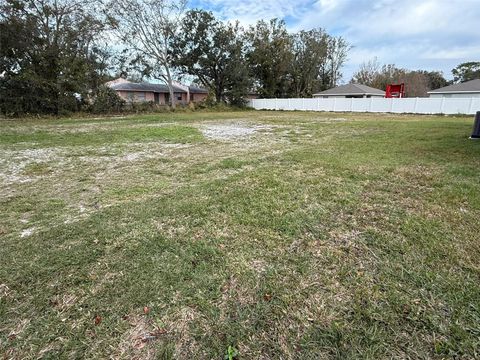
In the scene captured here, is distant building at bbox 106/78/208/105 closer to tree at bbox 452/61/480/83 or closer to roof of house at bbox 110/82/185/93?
roof of house at bbox 110/82/185/93

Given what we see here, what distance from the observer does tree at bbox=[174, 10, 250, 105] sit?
25547 mm

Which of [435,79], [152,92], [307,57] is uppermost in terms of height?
[307,57]

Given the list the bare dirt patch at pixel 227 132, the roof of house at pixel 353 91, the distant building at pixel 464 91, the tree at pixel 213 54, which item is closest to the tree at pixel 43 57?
the tree at pixel 213 54

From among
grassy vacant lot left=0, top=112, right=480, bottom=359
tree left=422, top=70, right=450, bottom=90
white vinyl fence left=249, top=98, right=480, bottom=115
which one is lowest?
grassy vacant lot left=0, top=112, right=480, bottom=359

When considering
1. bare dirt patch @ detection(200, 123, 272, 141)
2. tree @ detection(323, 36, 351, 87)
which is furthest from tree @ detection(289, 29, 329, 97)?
bare dirt patch @ detection(200, 123, 272, 141)

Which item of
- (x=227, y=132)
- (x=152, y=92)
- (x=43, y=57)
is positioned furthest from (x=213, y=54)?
(x=227, y=132)

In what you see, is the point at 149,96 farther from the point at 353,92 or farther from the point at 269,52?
the point at 353,92

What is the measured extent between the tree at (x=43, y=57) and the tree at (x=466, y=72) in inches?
2011

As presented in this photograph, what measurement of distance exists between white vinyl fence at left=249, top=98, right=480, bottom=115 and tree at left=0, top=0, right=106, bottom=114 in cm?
1655

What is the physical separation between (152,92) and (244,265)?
1396 inches

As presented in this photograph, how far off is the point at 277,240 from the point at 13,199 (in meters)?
3.20

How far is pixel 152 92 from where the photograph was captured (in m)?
33.8

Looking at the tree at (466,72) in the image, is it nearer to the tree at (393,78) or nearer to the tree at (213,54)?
the tree at (393,78)

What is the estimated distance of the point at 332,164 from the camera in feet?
15.0
